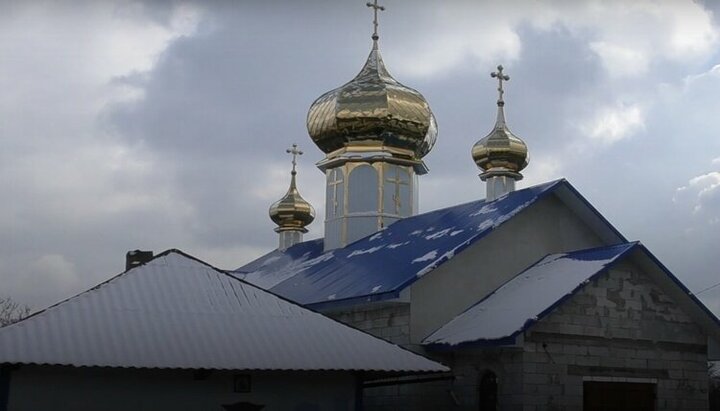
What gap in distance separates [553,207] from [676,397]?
12.7 feet

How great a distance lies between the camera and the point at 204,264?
13047mm

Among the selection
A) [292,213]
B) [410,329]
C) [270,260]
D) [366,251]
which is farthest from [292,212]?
[410,329]

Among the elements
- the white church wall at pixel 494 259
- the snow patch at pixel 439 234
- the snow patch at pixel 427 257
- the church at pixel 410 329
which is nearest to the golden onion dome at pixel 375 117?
the church at pixel 410 329

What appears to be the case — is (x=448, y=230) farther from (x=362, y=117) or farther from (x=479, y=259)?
(x=362, y=117)

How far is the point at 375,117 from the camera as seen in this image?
897 inches

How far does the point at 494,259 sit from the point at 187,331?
6511 millimetres

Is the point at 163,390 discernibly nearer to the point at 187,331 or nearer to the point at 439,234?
the point at 187,331

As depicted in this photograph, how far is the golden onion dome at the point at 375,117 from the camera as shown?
22859mm

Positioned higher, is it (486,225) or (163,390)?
(486,225)

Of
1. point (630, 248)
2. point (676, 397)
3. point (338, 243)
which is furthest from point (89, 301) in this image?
point (338, 243)

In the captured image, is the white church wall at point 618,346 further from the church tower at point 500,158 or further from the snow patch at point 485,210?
the church tower at point 500,158

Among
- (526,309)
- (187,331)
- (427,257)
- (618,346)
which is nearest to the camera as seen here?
(187,331)

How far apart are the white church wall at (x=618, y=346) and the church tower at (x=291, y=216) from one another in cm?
1658

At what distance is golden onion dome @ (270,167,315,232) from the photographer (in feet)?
99.7
